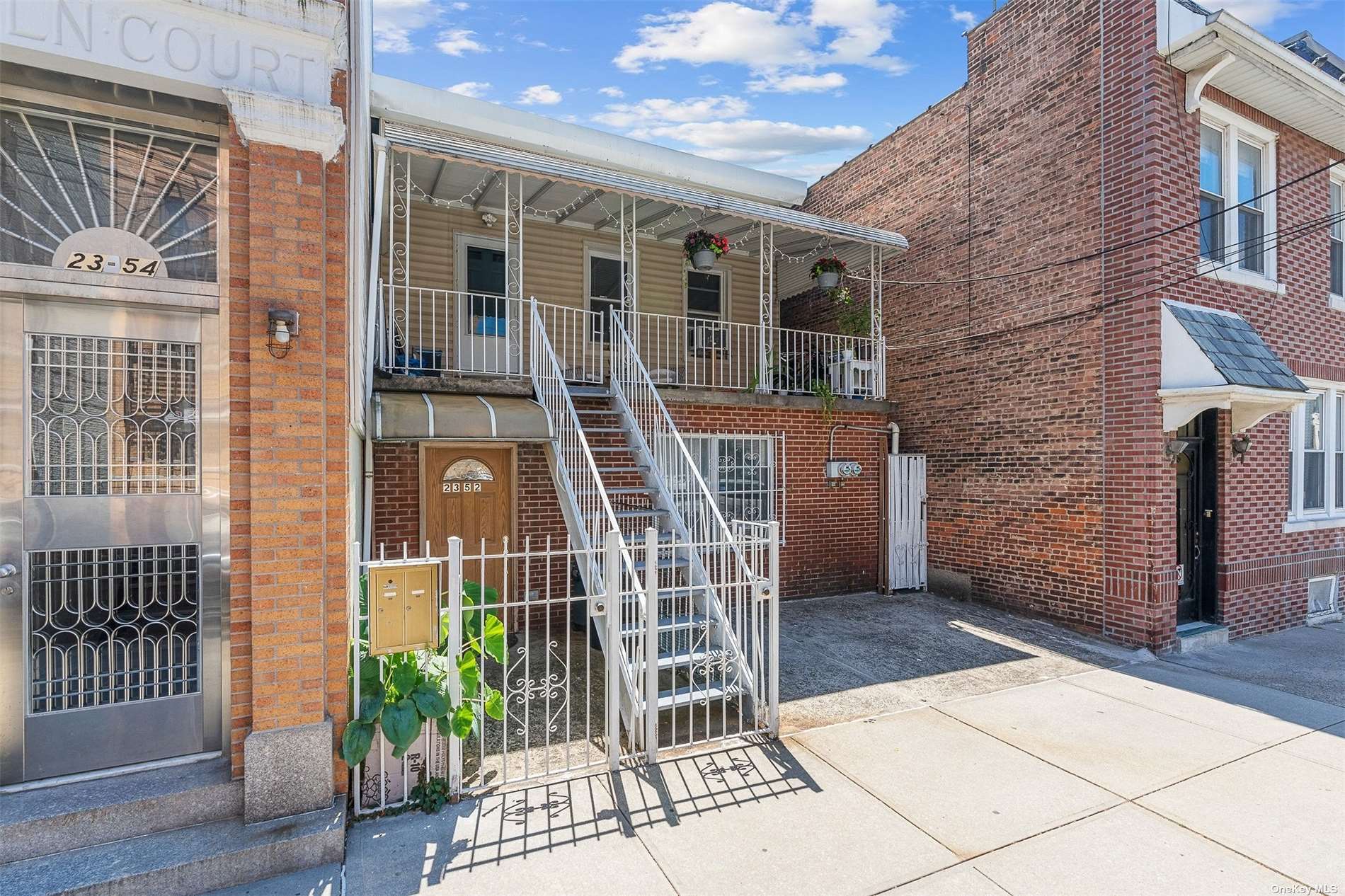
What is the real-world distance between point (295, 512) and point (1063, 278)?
8678 millimetres

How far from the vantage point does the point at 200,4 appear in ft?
11.2

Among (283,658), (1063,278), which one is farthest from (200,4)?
(1063,278)

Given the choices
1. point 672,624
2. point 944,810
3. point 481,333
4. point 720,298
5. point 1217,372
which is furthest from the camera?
point 720,298

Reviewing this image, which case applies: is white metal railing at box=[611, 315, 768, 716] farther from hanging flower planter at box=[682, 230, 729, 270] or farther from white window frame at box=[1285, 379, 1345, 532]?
white window frame at box=[1285, 379, 1345, 532]

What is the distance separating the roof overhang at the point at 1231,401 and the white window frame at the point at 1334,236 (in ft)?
9.02

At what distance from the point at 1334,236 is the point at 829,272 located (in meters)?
7.08

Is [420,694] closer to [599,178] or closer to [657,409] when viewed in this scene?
[657,409]

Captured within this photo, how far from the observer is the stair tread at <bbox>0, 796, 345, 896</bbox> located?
3.02 m

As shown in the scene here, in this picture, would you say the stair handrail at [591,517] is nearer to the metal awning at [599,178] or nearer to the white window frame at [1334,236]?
the metal awning at [599,178]

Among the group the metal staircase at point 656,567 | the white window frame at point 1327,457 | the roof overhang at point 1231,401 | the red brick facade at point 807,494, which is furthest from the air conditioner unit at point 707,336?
the white window frame at point 1327,457

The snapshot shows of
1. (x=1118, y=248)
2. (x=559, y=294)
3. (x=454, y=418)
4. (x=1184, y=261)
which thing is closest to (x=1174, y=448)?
(x=1184, y=261)

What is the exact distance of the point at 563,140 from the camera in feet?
32.5

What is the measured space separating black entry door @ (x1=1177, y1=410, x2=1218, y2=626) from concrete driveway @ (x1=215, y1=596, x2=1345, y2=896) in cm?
217

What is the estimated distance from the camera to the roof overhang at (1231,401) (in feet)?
22.4
